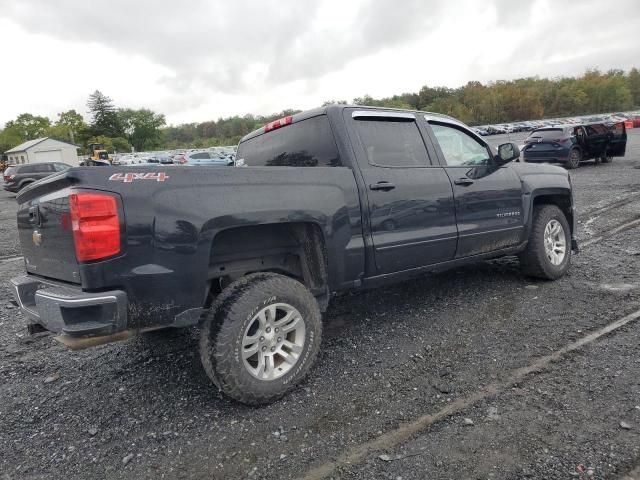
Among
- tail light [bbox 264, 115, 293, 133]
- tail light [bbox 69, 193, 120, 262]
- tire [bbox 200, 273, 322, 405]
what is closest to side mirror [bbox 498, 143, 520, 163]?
tail light [bbox 264, 115, 293, 133]

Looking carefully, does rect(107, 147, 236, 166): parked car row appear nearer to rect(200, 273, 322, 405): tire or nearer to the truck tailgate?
the truck tailgate

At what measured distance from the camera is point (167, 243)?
2.44 m

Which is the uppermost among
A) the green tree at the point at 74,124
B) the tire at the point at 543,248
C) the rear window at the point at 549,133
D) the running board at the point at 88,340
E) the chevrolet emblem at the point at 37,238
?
the green tree at the point at 74,124

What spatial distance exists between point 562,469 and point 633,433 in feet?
1.73

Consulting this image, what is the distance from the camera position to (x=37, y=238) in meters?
2.76

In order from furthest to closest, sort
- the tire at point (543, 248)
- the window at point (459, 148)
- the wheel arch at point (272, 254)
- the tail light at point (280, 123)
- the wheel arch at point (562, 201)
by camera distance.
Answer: the wheel arch at point (562, 201) < the tire at point (543, 248) < the window at point (459, 148) < the tail light at point (280, 123) < the wheel arch at point (272, 254)

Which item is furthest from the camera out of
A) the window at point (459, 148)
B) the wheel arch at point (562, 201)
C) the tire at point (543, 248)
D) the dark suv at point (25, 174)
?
the dark suv at point (25, 174)

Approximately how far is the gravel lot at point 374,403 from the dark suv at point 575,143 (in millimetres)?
12839

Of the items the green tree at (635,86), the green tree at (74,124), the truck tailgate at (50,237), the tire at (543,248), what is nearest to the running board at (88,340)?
the truck tailgate at (50,237)

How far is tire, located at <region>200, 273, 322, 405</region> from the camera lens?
2.59 meters

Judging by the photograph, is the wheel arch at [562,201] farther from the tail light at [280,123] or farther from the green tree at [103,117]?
the green tree at [103,117]

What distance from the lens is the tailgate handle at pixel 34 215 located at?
8.86 ft

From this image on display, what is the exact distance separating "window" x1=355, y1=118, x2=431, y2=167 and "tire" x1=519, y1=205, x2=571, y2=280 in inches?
65.9

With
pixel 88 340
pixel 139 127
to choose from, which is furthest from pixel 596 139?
pixel 139 127
